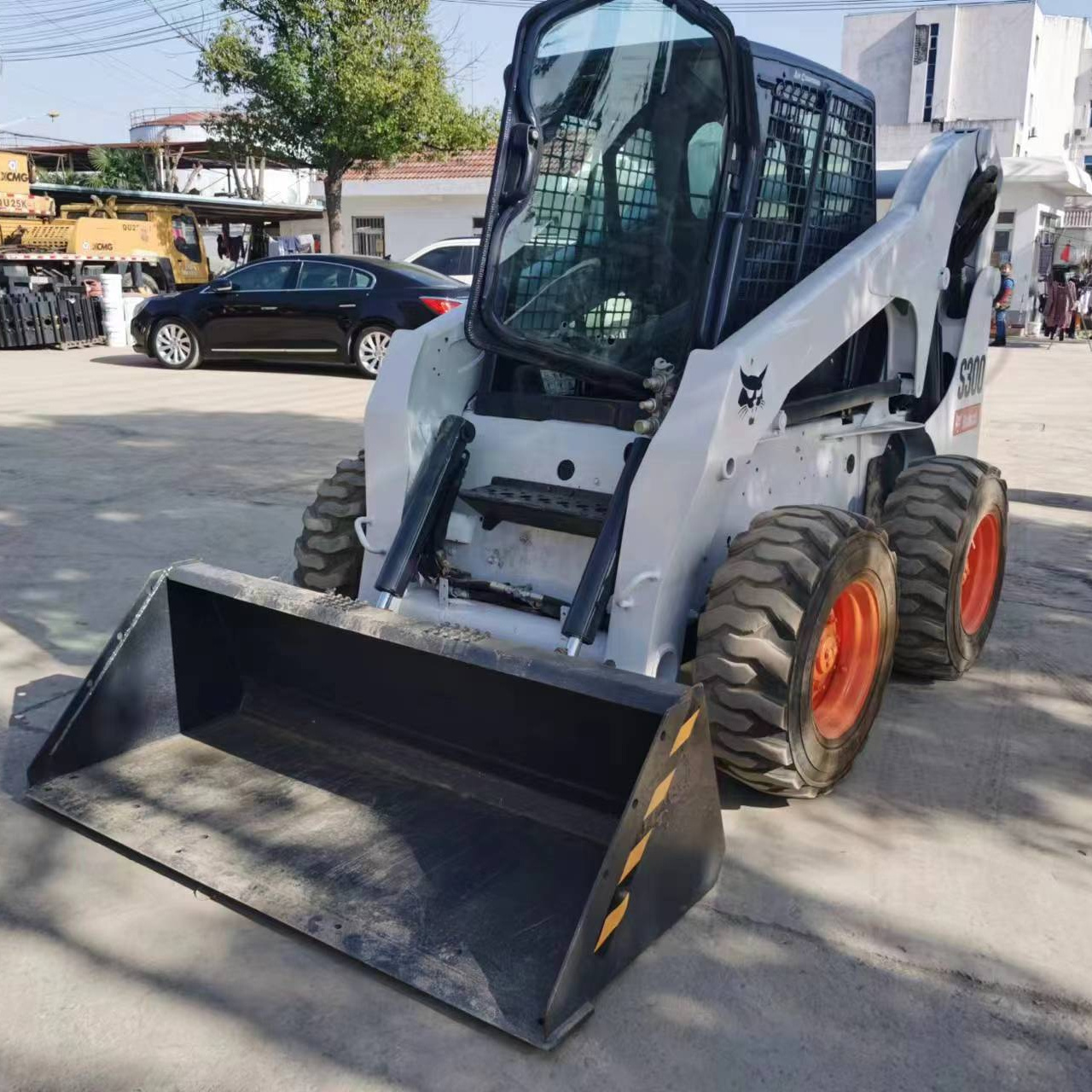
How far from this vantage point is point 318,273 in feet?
48.6

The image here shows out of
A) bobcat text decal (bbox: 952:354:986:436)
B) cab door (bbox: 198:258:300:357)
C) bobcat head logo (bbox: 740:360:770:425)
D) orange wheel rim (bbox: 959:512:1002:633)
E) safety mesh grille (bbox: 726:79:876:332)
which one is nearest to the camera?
bobcat head logo (bbox: 740:360:770:425)

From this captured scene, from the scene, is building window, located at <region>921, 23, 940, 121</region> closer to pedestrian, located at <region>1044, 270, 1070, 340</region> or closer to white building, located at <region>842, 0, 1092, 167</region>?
white building, located at <region>842, 0, 1092, 167</region>

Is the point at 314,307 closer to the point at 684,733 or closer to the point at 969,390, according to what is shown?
the point at 969,390

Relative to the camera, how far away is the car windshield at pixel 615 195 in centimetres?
424

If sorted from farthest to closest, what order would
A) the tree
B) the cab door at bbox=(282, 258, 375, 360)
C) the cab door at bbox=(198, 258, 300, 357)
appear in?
the tree
the cab door at bbox=(198, 258, 300, 357)
the cab door at bbox=(282, 258, 375, 360)

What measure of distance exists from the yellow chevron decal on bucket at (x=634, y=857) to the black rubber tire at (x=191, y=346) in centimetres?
1405

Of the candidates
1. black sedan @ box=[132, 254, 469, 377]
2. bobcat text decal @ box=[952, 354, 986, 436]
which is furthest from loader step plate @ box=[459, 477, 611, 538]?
black sedan @ box=[132, 254, 469, 377]

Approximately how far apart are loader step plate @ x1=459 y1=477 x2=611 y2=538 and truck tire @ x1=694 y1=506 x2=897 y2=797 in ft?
1.80

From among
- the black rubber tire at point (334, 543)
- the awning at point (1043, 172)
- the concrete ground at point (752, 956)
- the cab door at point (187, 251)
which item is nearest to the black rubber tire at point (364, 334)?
the concrete ground at point (752, 956)

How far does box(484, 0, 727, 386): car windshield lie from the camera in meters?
4.24

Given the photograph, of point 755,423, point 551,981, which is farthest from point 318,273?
point 551,981

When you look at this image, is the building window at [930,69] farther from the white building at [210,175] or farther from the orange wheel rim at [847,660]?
the orange wheel rim at [847,660]

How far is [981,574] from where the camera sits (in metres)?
5.48

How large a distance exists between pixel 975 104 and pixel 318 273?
114 feet
